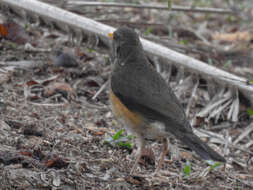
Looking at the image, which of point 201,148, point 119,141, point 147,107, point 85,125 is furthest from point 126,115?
point 85,125

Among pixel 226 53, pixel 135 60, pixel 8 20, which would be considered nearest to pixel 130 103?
pixel 135 60

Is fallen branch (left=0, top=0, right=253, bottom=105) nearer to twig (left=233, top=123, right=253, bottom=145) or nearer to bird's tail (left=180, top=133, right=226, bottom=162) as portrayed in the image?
twig (left=233, top=123, right=253, bottom=145)

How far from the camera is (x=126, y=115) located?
3965 mm

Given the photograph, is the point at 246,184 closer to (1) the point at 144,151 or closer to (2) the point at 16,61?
(1) the point at 144,151

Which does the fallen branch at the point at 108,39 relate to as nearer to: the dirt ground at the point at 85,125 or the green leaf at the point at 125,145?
the dirt ground at the point at 85,125

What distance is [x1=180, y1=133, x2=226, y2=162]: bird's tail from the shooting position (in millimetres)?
3537

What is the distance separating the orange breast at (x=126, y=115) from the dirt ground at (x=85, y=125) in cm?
49

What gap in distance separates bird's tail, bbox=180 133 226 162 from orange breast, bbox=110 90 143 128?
1.47ft

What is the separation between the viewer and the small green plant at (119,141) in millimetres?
4500

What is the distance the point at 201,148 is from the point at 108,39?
266 cm

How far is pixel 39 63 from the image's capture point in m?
6.15

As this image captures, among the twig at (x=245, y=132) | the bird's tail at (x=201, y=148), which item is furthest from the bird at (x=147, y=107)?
the twig at (x=245, y=132)

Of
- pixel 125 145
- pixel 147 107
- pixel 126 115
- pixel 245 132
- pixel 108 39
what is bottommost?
pixel 245 132

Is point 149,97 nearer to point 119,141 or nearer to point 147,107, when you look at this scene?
point 147,107
